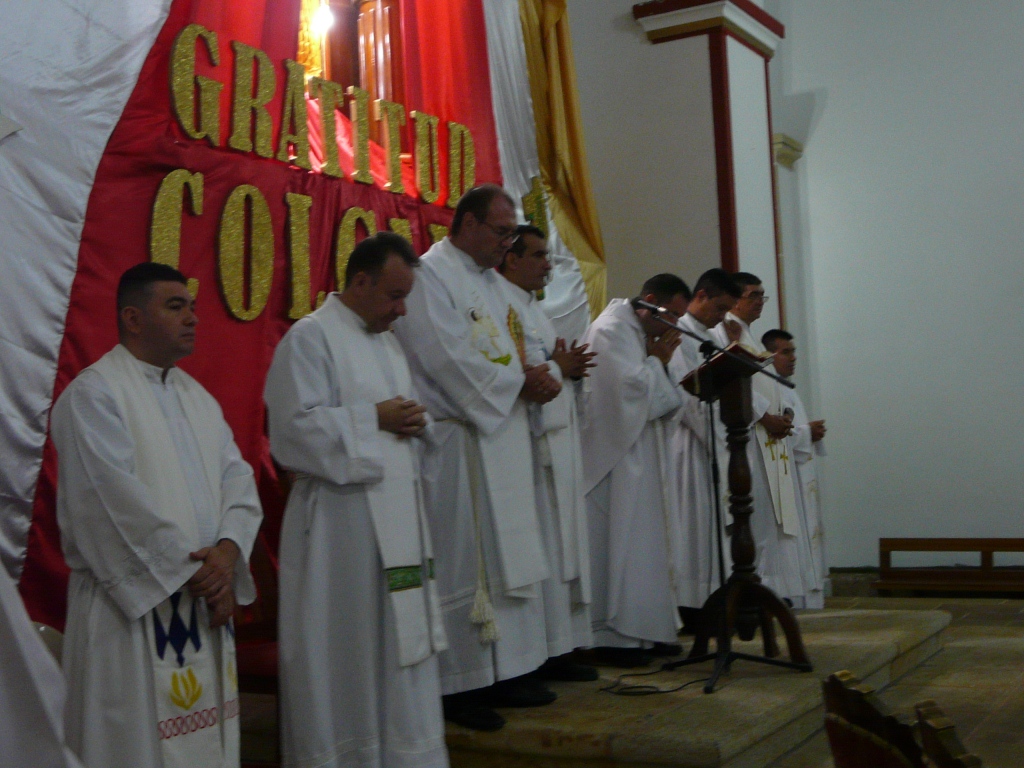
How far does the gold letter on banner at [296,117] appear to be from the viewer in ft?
17.3

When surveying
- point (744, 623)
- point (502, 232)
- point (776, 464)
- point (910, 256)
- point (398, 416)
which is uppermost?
point (910, 256)

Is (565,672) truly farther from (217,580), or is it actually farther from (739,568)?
(217,580)

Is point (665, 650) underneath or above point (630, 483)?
underneath

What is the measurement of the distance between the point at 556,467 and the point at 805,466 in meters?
3.05

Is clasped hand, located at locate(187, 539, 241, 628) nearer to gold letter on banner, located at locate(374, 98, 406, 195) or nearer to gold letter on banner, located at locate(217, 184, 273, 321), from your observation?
gold letter on banner, located at locate(217, 184, 273, 321)

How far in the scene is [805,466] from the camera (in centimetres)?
707

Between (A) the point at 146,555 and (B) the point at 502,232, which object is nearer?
(A) the point at 146,555

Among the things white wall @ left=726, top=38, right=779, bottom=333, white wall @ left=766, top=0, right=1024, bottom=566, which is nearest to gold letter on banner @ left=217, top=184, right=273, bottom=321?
white wall @ left=726, top=38, right=779, bottom=333

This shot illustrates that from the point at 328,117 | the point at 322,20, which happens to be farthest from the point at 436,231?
the point at 322,20

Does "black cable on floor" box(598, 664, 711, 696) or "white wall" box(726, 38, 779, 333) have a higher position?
"white wall" box(726, 38, 779, 333)

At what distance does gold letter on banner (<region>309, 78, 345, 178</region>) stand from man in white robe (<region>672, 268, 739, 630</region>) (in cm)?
177

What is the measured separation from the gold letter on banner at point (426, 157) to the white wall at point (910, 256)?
4.56 metres

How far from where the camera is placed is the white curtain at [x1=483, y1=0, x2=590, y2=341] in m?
A: 6.83

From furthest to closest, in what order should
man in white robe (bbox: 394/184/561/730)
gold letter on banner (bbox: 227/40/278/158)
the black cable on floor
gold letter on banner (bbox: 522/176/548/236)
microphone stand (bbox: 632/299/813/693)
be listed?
gold letter on banner (bbox: 522/176/548/236), gold letter on banner (bbox: 227/40/278/158), microphone stand (bbox: 632/299/813/693), the black cable on floor, man in white robe (bbox: 394/184/561/730)
